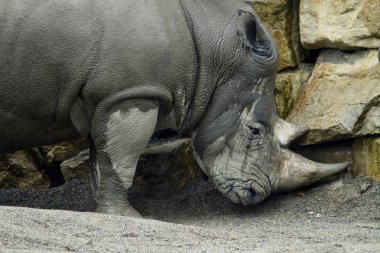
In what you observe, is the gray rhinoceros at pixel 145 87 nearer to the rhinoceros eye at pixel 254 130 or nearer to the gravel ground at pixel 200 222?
the rhinoceros eye at pixel 254 130

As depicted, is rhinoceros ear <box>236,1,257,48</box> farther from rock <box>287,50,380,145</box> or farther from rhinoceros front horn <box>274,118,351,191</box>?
rock <box>287,50,380,145</box>

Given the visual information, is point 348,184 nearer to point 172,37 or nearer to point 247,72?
point 247,72

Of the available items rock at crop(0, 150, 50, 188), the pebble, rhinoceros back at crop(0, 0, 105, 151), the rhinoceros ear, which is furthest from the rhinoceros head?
rock at crop(0, 150, 50, 188)

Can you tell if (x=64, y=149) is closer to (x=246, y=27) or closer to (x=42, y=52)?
(x=42, y=52)

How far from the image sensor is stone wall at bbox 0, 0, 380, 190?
7.92m

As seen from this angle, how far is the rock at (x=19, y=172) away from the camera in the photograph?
27.5ft

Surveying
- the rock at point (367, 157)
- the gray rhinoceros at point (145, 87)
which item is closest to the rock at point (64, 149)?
the gray rhinoceros at point (145, 87)

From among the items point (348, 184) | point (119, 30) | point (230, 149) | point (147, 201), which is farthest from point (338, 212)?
point (119, 30)

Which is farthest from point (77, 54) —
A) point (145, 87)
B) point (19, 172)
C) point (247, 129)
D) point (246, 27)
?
point (19, 172)

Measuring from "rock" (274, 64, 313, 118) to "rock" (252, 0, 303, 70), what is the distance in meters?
0.08

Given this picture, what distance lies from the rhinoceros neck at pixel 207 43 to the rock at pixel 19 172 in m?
1.44

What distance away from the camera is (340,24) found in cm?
811

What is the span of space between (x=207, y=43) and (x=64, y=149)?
1.63 metres

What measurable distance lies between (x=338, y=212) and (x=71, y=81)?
1991 mm
